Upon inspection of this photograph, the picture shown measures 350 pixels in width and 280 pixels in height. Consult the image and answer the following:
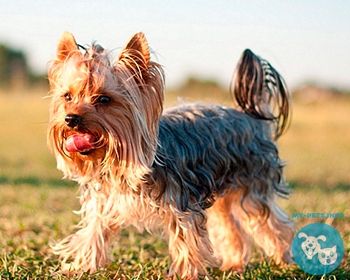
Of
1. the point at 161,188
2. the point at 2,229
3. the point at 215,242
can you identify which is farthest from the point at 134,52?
the point at 2,229

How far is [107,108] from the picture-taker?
3461 mm

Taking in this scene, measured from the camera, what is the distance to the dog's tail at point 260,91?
4777mm

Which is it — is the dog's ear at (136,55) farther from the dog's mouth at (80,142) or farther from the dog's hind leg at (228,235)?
the dog's hind leg at (228,235)

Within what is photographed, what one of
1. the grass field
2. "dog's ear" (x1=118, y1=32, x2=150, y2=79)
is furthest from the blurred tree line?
"dog's ear" (x1=118, y1=32, x2=150, y2=79)

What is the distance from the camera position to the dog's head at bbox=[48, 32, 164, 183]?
3430mm

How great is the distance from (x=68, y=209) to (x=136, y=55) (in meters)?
3.49

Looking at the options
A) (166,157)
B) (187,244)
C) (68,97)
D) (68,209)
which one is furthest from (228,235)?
(68,209)

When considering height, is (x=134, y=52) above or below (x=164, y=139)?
above

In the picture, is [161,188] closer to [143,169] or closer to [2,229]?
[143,169]

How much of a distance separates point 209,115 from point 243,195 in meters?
0.72

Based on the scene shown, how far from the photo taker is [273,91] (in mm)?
4988

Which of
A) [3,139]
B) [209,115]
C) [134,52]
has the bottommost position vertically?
[3,139]

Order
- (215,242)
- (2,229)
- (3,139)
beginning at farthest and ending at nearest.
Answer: (3,139)
(2,229)
(215,242)

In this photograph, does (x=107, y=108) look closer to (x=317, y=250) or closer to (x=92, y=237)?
(x=92, y=237)
